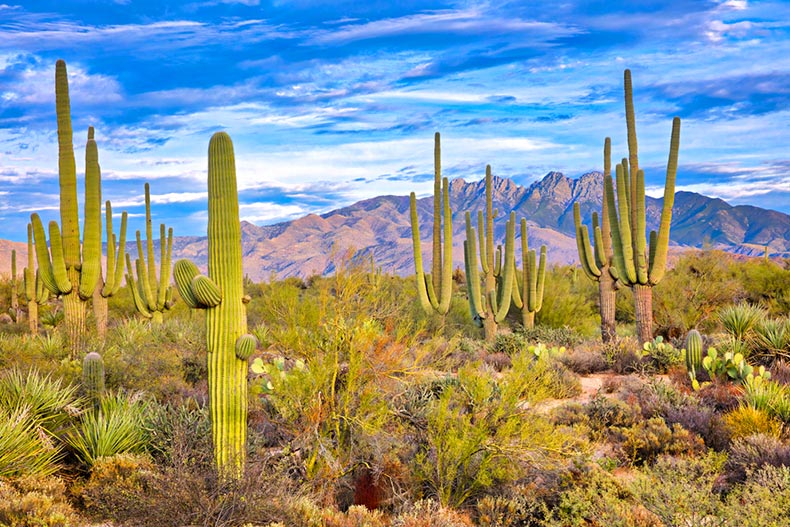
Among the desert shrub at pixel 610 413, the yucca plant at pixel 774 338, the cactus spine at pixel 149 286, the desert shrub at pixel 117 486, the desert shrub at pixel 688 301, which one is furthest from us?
the cactus spine at pixel 149 286

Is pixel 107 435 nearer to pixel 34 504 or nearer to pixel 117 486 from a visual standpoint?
pixel 117 486

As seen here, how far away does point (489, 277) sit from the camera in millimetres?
20453

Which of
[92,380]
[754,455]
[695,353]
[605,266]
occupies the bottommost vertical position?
[754,455]

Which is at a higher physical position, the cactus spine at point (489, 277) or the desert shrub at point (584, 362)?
the cactus spine at point (489, 277)

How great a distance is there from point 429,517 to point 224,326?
333 centimetres

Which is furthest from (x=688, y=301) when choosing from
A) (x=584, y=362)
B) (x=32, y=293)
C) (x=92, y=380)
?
(x=32, y=293)

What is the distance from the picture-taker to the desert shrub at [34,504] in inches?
240

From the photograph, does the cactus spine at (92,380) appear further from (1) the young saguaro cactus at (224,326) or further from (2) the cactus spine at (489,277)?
(2) the cactus spine at (489,277)

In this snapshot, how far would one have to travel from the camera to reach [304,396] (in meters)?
8.27

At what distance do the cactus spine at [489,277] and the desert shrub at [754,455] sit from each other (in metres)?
10.6

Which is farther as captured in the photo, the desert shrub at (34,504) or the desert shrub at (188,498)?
the desert shrub at (188,498)

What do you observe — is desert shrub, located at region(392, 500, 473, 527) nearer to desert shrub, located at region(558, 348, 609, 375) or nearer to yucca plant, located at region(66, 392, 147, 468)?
yucca plant, located at region(66, 392, 147, 468)

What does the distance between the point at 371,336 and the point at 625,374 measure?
8377mm

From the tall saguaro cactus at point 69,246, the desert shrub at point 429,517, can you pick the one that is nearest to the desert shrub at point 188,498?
the desert shrub at point 429,517
